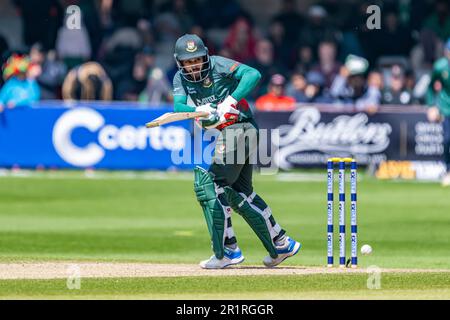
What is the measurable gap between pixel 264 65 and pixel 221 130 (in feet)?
53.6

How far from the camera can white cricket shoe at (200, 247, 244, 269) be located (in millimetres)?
12609

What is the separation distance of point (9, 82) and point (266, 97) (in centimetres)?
501

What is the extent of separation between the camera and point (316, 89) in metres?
27.4

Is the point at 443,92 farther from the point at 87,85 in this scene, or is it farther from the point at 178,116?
the point at 178,116

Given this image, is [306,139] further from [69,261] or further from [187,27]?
[69,261]

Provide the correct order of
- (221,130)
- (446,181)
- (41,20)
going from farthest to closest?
(41,20)
(446,181)
(221,130)

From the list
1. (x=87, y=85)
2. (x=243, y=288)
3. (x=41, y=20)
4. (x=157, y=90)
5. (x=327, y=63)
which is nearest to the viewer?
(x=243, y=288)

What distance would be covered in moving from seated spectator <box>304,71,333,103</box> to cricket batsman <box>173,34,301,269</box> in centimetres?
1454

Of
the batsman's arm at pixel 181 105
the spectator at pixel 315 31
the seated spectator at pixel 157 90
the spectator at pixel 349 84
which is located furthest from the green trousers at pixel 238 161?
the spectator at pixel 315 31

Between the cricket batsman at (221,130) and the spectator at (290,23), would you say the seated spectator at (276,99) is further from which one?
the cricket batsman at (221,130)

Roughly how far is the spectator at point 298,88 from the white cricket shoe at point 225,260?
14483 millimetres

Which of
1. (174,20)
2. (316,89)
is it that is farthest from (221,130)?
(174,20)

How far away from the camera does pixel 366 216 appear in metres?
19.3
